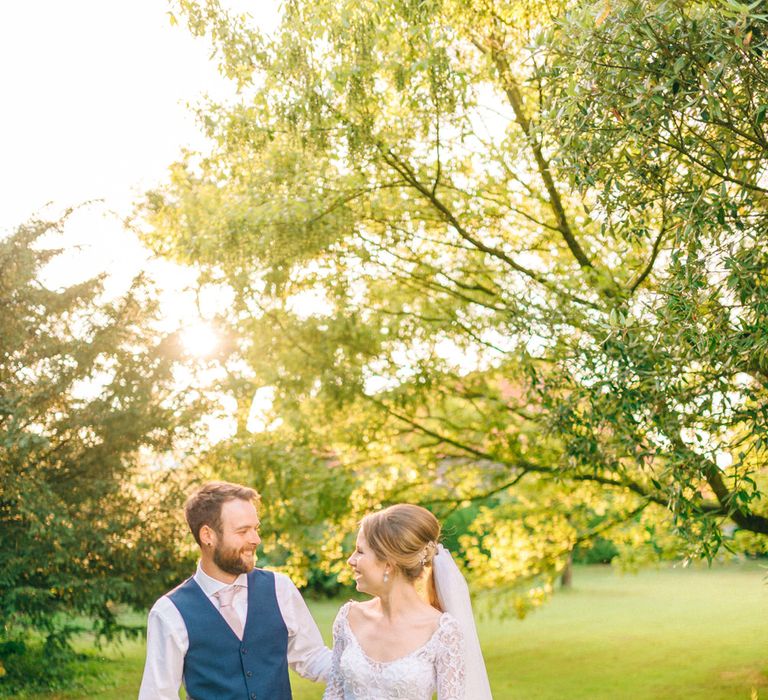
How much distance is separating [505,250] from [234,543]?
323 inches

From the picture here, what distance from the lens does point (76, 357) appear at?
11.6m

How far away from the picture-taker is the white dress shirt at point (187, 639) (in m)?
3.33

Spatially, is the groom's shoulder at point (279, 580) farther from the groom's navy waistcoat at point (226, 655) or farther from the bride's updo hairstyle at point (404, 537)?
the bride's updo hairstyle at point (404, 537)

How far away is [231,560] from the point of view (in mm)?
3471

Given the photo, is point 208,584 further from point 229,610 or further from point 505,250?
point 505,250

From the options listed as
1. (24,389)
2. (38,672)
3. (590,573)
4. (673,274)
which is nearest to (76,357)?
(24,389)

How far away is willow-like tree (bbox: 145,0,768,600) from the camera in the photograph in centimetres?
507

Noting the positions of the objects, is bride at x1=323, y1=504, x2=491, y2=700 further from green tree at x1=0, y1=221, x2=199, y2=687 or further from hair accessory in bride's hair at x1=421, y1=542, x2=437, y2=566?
green tree at x1=0, y1=221, x2=199, y2=687

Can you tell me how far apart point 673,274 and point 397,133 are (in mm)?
4950

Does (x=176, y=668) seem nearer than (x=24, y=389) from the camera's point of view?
Yes

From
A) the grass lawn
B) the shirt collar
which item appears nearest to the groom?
the shirt collar

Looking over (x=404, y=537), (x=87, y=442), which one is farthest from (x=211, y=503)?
(x=87, y=442)

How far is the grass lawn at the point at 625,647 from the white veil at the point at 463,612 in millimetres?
4719

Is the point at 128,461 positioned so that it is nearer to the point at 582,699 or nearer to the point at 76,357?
the point at 76,357
